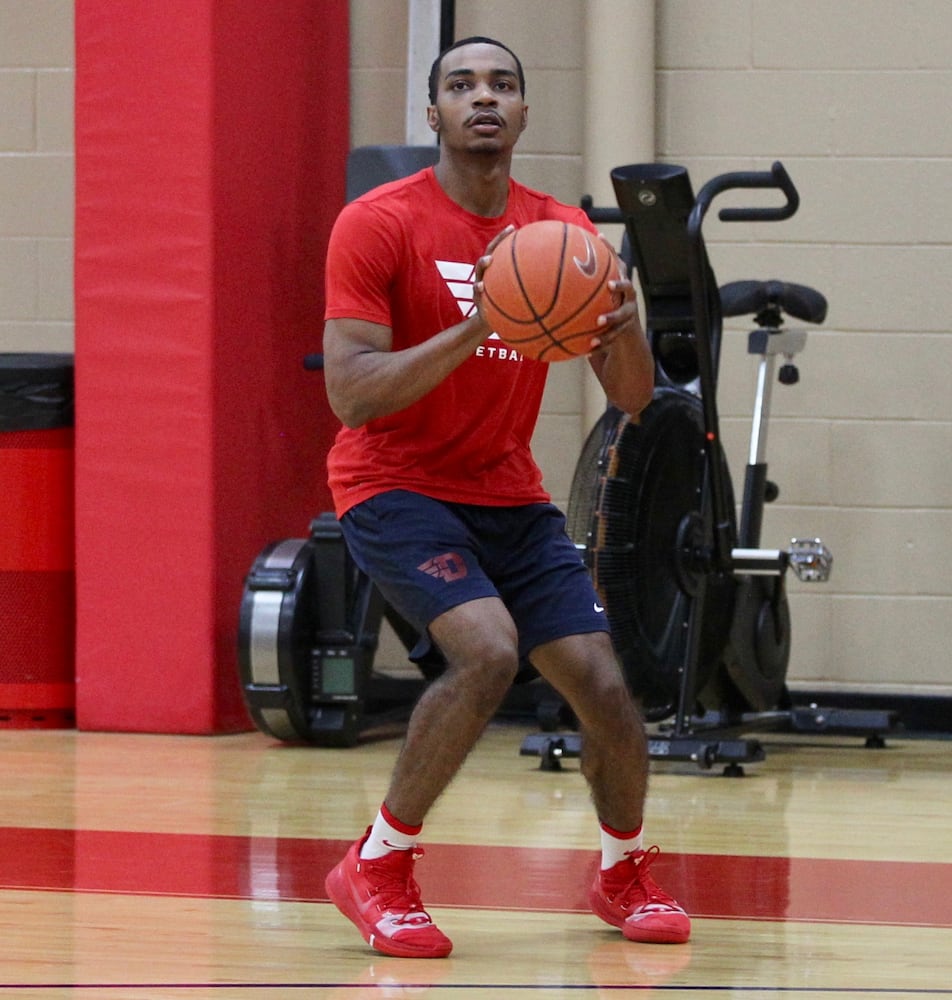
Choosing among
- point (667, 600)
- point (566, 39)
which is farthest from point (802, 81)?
point (667, 600)

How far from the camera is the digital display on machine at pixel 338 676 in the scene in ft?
16.5

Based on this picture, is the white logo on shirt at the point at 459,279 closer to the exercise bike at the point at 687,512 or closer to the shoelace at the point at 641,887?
the shoelace at the point at 641,887

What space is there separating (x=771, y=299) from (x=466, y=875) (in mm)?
2173

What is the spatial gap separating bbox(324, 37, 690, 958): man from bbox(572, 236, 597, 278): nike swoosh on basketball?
94mm

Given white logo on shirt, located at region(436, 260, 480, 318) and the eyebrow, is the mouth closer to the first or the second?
the eyebrow

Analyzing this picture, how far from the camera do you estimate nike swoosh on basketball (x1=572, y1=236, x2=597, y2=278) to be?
2518mm

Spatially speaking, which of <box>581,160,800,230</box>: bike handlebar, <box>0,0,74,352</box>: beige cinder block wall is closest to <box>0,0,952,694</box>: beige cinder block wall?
<box>581,160,800,230</box>: bike handlebar

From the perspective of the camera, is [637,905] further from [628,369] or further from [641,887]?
[628,369]

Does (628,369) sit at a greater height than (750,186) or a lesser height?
lesser

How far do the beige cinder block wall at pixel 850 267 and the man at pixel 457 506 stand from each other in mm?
2730

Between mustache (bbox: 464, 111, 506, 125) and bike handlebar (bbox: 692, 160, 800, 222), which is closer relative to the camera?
mustache (bbox: 464, 111, 506, 125)

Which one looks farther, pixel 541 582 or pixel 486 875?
pixel 486 875

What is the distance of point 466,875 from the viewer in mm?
3295

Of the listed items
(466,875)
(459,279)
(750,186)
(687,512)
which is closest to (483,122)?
(459,279)
